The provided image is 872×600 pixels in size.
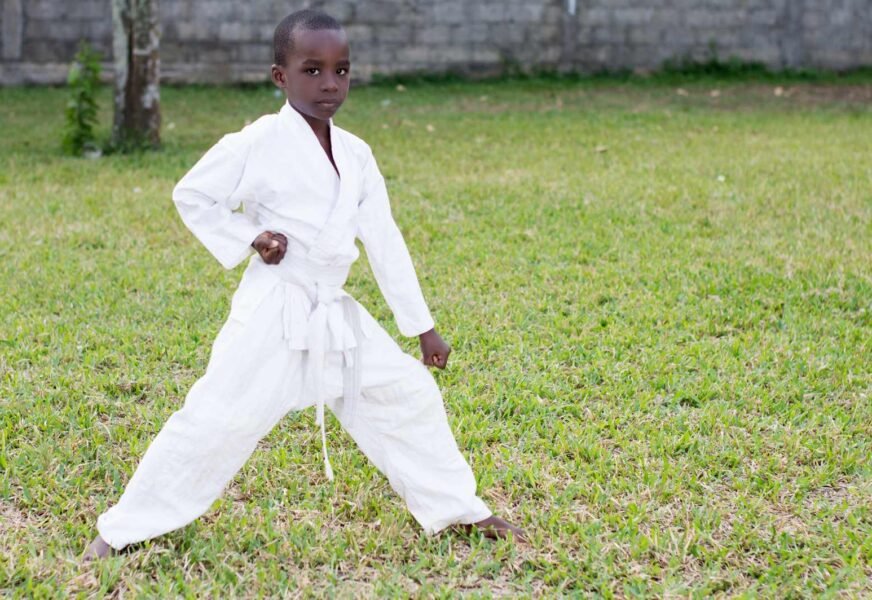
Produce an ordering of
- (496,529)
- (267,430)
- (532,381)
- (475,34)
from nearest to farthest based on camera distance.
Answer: (267,430), (496,529), (532,381), (475,34)

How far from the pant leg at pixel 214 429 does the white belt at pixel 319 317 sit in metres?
0.04

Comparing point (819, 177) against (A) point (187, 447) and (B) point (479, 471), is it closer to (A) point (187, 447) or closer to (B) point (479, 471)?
(B) point (479, 471)

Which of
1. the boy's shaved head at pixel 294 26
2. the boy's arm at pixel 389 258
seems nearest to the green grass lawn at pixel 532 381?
the boy's arm at pixel 389 258

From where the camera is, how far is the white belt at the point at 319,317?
2.57 meters

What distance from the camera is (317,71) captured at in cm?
250

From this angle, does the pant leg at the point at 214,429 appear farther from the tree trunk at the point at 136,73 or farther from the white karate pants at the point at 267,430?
the tree trunk at the point at 136,73

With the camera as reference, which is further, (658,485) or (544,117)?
(544,117)

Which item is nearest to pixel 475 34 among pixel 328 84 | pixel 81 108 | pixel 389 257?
pixel 81 108

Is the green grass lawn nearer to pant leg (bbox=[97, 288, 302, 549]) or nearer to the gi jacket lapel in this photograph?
pant leg (bbox=[97, 288, 302, 549])

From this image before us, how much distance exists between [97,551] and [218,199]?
0.93 m

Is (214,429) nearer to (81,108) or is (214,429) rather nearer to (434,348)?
(434,348)

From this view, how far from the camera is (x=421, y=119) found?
10484 millimetres

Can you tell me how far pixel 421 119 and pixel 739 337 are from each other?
6.55 metres

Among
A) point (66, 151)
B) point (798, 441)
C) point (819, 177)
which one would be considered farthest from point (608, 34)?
point (798, 441)
